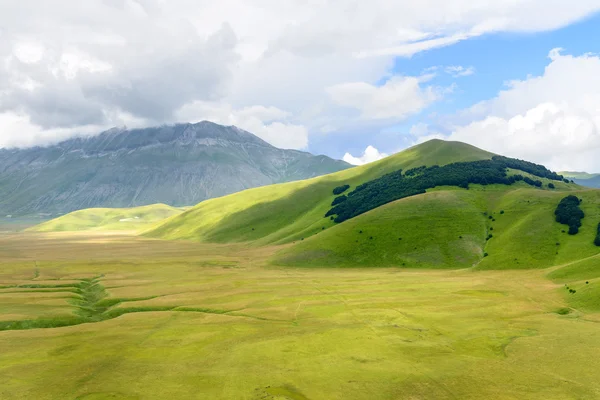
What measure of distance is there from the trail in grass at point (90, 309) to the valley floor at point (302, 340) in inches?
12.5

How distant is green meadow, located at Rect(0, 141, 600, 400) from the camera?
35.6 metres

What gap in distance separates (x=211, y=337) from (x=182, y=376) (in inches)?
495

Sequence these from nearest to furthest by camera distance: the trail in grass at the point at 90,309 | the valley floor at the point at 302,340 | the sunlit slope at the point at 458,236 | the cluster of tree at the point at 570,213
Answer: the valley floor at the point at 302,340 < the trail in grass at the point at 90,309 < the sunlit slope at the point at 458,236 < the cluster of tree at the point at 570,213

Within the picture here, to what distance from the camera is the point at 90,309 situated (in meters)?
68.8

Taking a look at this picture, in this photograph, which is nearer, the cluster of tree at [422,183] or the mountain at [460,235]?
the mountain at [460,235]

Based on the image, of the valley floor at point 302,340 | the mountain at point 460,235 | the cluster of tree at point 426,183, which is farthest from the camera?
the cluster of tree at point 426,183

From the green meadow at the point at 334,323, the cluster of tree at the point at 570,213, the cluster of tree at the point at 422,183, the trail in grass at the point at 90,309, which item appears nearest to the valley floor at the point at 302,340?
the green meadow at the point at 334,323

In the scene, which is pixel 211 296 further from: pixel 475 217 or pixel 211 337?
pixel 475 217

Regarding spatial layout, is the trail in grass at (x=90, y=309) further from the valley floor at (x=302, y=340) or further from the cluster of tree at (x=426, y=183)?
the cluster of tree at (x=426, y=183)

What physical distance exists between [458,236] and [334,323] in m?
79.2

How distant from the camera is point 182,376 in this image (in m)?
37.2

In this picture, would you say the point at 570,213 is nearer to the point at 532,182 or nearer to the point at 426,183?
the point at 426,183

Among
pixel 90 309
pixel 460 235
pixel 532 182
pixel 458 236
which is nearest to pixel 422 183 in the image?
pixel 532 182

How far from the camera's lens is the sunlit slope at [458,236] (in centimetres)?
10397
